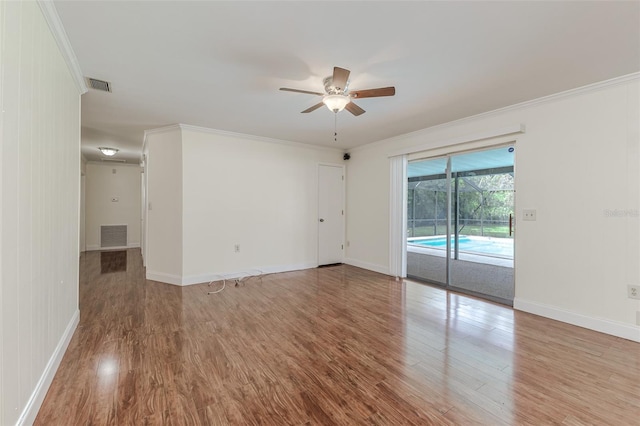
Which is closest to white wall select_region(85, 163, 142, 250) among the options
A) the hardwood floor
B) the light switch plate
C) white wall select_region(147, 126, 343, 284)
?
white wall select_region(147, 126, 343, 284)

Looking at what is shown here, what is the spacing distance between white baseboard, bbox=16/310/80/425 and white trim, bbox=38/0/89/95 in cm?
228

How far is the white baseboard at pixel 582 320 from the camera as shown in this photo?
2632 millimetres

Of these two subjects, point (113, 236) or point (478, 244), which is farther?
point (113, 236)

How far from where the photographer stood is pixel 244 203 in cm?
490

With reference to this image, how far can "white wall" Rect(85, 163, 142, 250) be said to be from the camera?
7648 millimetres

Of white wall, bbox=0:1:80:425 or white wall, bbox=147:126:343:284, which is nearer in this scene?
white wall, bbox=0:1:80:425

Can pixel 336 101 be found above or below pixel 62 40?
below

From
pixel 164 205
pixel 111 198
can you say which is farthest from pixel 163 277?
pixel 111 198

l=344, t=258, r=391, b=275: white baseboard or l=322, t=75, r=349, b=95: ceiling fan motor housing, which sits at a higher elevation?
l=322, t=75, r=349, b=95: ceiling fan motor housing

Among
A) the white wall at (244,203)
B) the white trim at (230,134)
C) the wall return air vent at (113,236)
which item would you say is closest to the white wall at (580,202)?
the white trim at (230,134)

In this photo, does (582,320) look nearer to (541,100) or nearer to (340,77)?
(541,100)

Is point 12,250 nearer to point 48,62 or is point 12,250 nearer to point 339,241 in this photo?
point 48,62

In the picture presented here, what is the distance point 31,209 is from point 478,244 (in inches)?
246

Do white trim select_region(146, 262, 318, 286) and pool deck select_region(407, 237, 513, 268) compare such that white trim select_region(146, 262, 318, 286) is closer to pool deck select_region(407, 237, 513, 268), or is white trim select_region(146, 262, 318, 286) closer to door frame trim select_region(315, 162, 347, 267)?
door frame trim select_region(315, 162, 347, 267)
